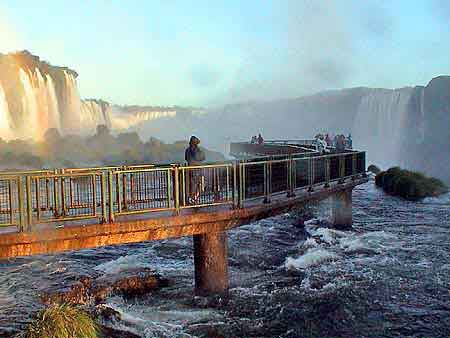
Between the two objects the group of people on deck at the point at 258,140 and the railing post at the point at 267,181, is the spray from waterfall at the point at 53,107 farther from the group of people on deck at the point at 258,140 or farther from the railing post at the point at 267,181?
the railing post at the point at 267,181

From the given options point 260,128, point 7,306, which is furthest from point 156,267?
point 260,128

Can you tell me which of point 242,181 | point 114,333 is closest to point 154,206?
point 242,181

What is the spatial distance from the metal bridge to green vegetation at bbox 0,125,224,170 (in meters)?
47.0

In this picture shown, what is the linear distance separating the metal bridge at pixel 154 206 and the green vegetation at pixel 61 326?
5.46ft

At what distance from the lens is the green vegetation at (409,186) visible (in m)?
28.2

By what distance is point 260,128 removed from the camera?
531 feet

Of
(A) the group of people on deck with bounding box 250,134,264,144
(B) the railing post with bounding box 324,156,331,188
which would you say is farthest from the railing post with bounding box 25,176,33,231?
(A) the group of people on deck with bounding box 250,134,264,144

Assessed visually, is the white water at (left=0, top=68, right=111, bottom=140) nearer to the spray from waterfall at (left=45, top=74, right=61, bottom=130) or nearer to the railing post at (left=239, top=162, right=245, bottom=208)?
the spray from waterfall at (left=45, top=74, right=61, bottom=130)

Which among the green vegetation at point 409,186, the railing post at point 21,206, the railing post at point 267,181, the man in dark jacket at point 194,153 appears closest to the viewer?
the railing post at point 21,206

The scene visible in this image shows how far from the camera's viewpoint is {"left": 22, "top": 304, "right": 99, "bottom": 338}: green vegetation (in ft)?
22.1

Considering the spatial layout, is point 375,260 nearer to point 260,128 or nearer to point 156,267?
point 156,267

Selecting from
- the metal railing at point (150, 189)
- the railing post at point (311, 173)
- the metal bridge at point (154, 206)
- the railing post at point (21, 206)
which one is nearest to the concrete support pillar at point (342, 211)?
the railing post at point (311, 173)

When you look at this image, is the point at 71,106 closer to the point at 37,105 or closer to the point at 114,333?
the point at 37,105

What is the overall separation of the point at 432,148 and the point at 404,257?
87.9 meters
